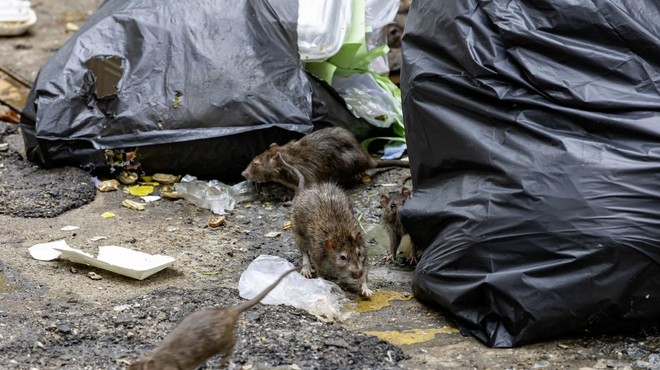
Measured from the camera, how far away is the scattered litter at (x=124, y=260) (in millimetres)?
5070

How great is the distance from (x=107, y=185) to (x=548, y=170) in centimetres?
328

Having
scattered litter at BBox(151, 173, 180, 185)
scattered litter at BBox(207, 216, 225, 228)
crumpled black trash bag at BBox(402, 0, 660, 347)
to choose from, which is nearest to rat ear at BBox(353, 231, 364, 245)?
crumpled black trash bag at BBox(402, 0, 660, 347)

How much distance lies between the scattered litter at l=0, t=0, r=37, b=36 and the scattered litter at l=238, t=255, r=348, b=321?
17.4ft

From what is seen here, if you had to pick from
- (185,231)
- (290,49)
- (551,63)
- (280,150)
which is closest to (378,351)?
(551,63)

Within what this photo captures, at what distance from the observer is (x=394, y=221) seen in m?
5.50

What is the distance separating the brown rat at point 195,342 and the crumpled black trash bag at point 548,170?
46.2 inches

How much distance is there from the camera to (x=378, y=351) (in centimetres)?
421

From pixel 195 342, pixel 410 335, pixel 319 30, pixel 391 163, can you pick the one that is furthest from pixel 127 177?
pixel 195 342

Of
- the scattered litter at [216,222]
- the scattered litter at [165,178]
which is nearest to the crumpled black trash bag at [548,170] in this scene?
the scattered litter at [216,222]

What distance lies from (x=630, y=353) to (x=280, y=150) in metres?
2.86

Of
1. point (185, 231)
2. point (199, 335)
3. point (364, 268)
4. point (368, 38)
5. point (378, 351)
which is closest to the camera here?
point (199, 335)

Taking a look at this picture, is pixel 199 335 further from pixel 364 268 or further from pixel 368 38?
pixel 368 38

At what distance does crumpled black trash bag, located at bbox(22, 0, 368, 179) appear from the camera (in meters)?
6.36

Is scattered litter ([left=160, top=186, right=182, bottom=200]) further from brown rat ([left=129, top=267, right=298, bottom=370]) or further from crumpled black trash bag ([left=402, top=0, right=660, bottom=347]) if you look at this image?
brown rat ([left=129, top=267, right=298, bottom=370])
